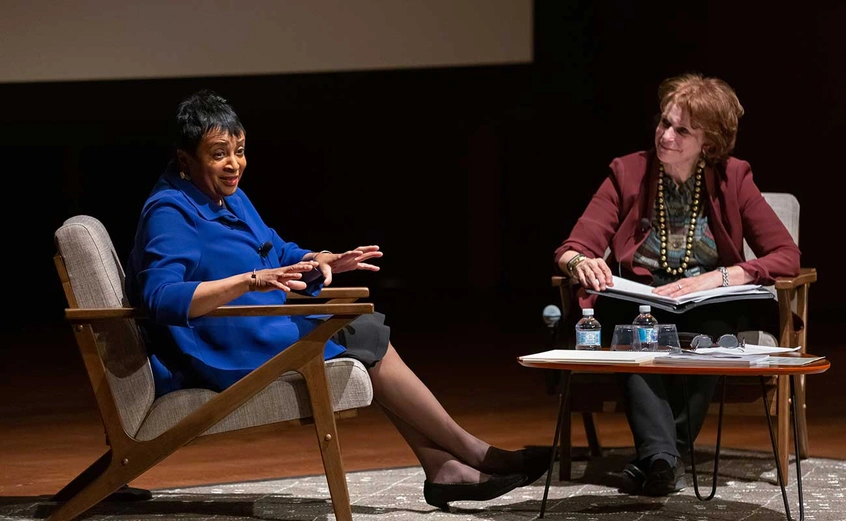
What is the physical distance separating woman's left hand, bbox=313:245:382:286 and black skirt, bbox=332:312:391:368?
13 cm

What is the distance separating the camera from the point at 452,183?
10828 mm

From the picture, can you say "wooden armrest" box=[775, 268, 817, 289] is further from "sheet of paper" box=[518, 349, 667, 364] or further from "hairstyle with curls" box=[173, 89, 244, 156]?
"hairstyle with curls" box=[173, 89, 244, 156]

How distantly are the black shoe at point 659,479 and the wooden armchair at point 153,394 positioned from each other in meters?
0.78

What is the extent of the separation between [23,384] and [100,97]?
2708 mm

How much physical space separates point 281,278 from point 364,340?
377 mm

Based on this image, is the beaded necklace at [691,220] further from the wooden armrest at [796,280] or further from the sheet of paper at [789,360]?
the sheet of paper at [789,360]

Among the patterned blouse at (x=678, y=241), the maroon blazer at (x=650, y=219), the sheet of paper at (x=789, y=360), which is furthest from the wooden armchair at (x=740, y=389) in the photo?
the sheet of paper at (x=789, y=360)

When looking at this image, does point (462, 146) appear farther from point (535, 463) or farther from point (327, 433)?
point (327, 433)

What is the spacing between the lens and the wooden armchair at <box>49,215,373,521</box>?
105 inches

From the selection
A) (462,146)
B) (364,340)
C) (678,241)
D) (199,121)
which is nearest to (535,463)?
(364,340)

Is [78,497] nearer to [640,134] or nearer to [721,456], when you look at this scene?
[721,456]

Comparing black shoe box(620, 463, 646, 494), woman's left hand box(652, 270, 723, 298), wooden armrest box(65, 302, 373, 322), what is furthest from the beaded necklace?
wooden armrest box(65, 302, 373, 322)

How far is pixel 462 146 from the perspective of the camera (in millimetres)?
10789

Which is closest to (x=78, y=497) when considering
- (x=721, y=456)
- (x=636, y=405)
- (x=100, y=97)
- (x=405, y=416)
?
(x=405, y=416)
